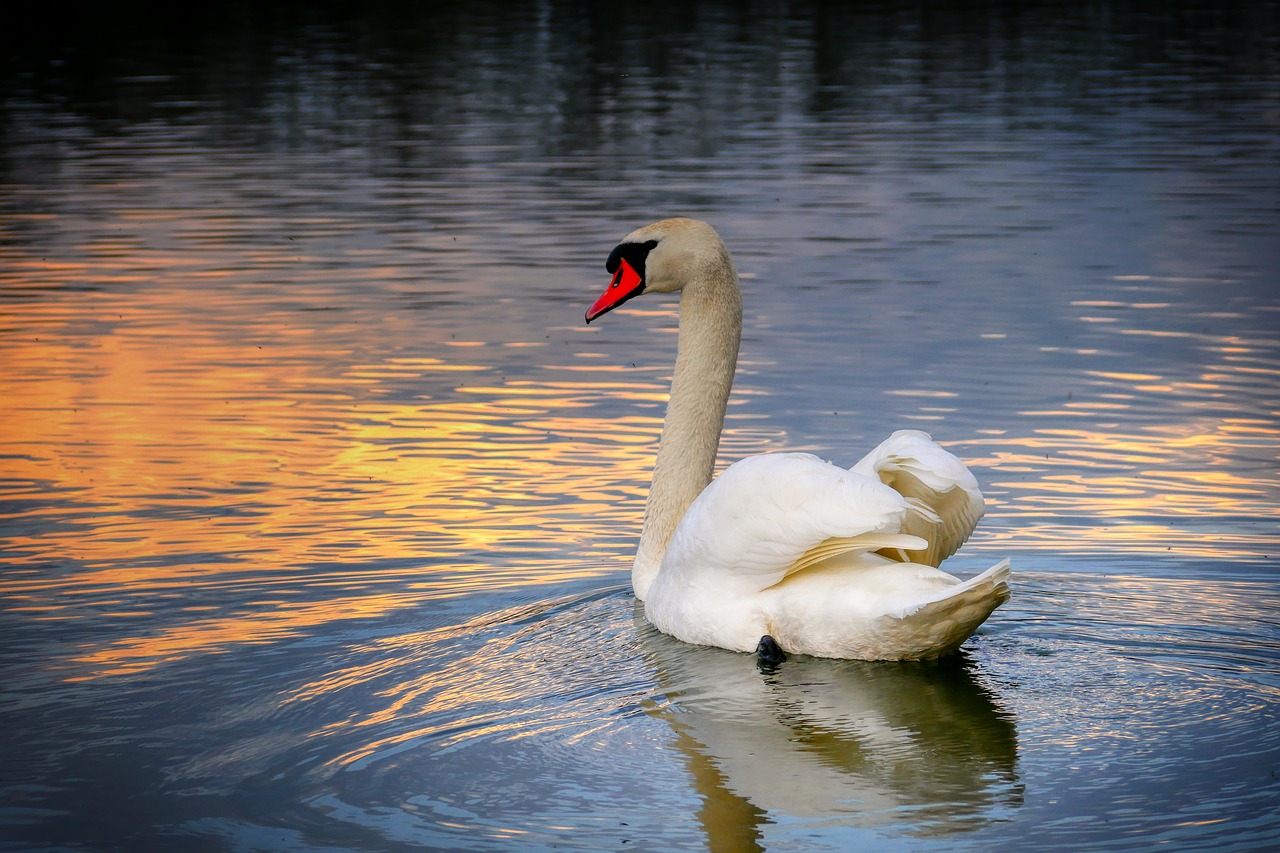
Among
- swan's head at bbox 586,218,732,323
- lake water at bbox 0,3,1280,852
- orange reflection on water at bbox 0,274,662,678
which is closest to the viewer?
lake water at bbox 0,3,1280,852

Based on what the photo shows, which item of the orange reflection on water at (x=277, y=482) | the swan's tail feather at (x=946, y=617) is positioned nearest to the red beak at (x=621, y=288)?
the orange reflection on water at (x=277, y=482)

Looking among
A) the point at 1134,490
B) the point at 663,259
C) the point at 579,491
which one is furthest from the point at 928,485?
the point at 579,491

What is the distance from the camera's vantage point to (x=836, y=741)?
5.97 meters

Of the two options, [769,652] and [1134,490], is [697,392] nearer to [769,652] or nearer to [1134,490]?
[769,652]

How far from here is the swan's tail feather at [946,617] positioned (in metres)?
6.00

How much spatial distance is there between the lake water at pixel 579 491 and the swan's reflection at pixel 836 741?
2 centimetres

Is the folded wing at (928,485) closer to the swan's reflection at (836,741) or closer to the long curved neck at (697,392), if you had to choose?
the swan's reflection at (836,741)

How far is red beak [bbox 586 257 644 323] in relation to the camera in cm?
836

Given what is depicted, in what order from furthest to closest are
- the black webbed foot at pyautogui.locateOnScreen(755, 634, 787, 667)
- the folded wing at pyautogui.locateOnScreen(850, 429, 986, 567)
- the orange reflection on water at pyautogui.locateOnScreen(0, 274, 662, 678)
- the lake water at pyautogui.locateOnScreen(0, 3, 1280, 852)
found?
the orange reflection on water at pyautogui.locateOnScreen(0, 274, 662, 678)
the folded wing at pyautogui.locateOnScreen(850, 429, 986, 567)
the black webbed foot at pyautogui.locateOnScreen(755, 634, 787, 667)
the lake water at pyautogui.locateOnScreen(0, 3, 1280, 852)

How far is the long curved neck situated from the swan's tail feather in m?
1.68

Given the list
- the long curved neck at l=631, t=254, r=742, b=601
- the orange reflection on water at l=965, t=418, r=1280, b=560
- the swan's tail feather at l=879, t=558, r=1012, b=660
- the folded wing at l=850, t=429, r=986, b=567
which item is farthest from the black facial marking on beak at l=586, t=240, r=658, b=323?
the swan's tail feather at l=879, t=558, r=1012, b=660

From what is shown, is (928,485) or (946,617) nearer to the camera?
(946,617)

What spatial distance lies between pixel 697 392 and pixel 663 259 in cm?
60

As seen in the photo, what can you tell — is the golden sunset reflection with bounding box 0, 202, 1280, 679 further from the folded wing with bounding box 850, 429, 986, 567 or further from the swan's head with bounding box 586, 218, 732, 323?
the folded wing with bounding box 850, 429, 986, 567
